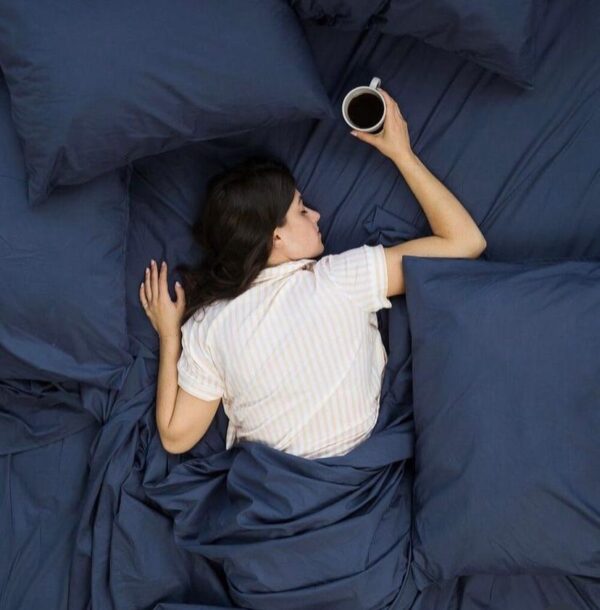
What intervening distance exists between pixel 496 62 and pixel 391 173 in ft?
0.95

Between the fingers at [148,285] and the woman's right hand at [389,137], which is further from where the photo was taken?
the fingers at [148,285]

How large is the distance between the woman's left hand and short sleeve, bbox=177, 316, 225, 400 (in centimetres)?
6

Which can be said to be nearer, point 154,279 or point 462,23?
point 462,23

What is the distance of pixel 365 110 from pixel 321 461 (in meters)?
0.65

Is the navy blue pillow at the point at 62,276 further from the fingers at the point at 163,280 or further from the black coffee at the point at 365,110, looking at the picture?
the black coffee at the point at 365,110

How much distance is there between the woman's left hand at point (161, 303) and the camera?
1.64m

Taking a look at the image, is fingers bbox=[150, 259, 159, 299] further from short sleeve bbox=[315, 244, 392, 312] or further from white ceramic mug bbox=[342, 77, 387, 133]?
white ceramic mug bbox=[342, 77, 387, 133]

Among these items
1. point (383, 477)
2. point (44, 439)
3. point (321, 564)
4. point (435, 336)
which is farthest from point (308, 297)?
point (44, 439)

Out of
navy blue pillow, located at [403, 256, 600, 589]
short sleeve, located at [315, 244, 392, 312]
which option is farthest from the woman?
navy blue pillow, located at [403, 256, 600, 589]

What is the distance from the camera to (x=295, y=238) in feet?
5.13

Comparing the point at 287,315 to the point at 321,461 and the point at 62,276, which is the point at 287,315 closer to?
the point at 321,461

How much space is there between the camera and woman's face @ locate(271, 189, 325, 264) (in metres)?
1.56

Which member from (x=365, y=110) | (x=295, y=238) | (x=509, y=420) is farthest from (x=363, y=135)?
(x=509, y=420)

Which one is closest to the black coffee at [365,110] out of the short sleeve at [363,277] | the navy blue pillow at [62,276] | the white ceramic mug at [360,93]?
the white ceramic mug at [360,93]
